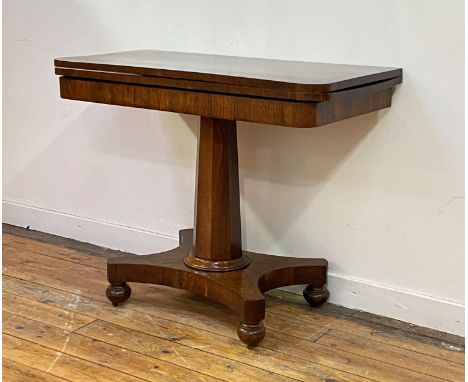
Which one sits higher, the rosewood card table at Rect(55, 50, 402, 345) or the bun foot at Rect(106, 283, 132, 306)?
the rosewood card table at Rect(55, 50, 402, 345)

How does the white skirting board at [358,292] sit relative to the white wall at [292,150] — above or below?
below

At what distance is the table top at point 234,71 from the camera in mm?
1554

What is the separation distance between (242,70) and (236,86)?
0.13 meters

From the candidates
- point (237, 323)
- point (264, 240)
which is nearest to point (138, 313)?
point (237, 323)

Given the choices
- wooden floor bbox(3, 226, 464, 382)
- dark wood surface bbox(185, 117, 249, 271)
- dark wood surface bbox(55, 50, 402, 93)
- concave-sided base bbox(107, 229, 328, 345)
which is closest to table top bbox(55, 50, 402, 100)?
dark wood surface bbox(55, 50, 402, 93)

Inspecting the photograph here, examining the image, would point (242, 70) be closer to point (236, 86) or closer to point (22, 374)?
point (236, 86)

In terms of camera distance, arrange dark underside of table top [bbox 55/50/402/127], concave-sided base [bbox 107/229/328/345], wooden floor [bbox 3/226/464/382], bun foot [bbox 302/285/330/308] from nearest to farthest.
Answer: dark underside of table top [bbox 55/50/402/127] < wooden floor [bbox 3/226/464/382] < concave-sided base [bbox 107/229/328/345] < bun foot [bbox 302/285/330/308]

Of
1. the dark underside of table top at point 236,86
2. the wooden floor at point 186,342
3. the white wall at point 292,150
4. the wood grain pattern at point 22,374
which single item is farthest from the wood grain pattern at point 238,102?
the wood grain pattern at point 22,374

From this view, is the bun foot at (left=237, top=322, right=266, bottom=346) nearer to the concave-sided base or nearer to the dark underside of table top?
the concave-sided base

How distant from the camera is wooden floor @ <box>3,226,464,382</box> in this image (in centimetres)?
164

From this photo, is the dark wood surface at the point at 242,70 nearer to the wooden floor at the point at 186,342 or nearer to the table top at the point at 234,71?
the table top at the point at 234,71

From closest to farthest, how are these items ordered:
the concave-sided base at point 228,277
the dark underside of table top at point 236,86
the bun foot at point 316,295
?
1. the dark underside of table top at point 236,86
2. the concave-sided base at point 228,277
3. the bun foot at point 316,295

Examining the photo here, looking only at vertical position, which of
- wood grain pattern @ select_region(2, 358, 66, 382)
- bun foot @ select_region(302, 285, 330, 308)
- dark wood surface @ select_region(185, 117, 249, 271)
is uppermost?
dark wood surface @ select_region(185, 117, 249, 271)

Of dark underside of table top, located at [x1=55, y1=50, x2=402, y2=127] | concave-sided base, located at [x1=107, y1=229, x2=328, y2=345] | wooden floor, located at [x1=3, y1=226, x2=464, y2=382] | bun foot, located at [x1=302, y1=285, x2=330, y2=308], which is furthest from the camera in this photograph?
bun foot, located at [x1=302, y1=285, x2=330, y2=308]
